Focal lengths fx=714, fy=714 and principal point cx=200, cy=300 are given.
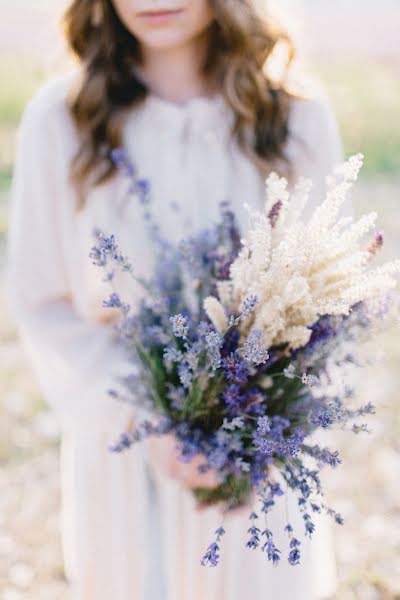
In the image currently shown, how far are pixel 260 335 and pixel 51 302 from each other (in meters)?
1.16

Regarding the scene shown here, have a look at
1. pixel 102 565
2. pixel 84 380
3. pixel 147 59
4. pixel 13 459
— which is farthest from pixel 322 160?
pixel 13 459

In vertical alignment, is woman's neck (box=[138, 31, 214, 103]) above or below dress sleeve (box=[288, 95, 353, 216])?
above

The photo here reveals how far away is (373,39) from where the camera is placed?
1188 centimetres

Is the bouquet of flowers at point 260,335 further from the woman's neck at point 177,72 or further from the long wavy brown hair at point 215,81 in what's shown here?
the woman's neck at point 177,72

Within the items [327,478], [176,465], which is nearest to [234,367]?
[176,465]

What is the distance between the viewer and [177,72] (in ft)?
6.55

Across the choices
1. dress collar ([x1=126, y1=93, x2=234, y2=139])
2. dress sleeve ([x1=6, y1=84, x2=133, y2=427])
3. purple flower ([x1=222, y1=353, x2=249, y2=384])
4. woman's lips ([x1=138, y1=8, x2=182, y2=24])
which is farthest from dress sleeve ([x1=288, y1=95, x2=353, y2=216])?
purple flower ([x1=222, y1=353, x2=249, y2=384])

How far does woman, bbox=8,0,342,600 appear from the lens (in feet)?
6.28

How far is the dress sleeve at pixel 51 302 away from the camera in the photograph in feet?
6.34

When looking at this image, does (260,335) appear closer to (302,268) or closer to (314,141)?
(302,268)

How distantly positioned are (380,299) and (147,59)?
3.64 feet

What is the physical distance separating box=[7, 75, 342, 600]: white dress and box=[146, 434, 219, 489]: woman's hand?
0.22m

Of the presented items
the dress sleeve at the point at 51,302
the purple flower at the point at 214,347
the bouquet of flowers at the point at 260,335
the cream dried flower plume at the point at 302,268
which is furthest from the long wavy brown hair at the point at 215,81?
the purple flower at the point at 214,347

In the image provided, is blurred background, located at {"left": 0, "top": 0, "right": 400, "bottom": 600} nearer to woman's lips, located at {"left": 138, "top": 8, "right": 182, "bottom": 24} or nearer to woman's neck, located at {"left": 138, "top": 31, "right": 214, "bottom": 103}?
woman's neck, located at {"left": 138, "top": 31, "right": 214, "bottom": 103}
